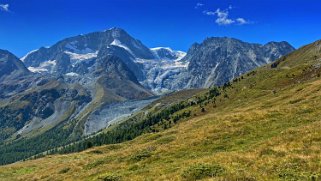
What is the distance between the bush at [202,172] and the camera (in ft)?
96.4

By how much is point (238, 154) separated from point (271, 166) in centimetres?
599

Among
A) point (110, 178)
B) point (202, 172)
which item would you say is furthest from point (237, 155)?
point (110, 178)

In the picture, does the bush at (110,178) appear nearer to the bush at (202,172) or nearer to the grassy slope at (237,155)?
the grassy slope at (237,155)

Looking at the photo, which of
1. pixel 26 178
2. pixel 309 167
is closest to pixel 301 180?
pixel 309 167

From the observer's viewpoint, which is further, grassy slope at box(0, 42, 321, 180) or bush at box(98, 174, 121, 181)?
bush at box(98, 174, 121, 181)

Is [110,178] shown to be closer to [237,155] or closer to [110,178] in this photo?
[110,178]

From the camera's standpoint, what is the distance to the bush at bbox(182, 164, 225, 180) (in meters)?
29.4

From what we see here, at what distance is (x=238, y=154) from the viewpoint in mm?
34062

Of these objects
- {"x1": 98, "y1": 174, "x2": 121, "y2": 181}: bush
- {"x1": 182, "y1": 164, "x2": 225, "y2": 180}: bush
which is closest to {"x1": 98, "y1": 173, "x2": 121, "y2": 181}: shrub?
{"x1": 98, "y1": 174, "x2": 121, "y2": 181}: bush

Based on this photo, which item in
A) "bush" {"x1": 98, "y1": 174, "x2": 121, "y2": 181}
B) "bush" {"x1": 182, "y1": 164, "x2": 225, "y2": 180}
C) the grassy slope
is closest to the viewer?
the grassy slope

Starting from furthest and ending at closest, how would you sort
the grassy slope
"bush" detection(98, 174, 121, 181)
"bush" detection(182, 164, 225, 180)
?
"bush" detection(98, 174, 121, 181), "bush" detection(182, 164, 225, 180), the grassy slope

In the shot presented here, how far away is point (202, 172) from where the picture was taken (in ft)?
98.6

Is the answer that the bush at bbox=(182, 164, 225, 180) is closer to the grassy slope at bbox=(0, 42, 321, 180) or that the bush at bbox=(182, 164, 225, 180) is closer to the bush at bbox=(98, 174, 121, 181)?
the grassy slope at bbox=(0, 42, 321, 180)

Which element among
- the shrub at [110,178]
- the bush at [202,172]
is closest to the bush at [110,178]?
the shrub at [110,178]
